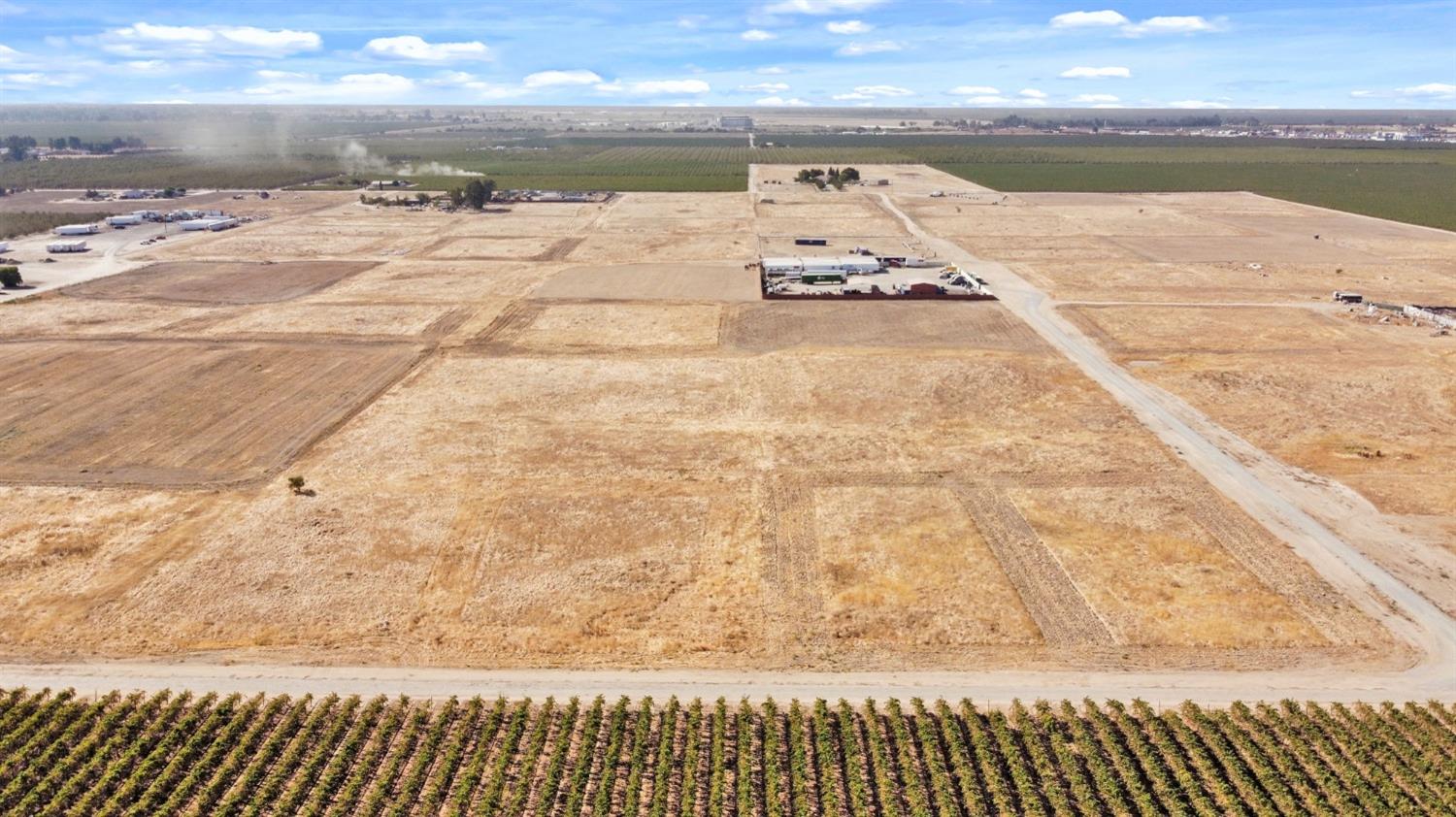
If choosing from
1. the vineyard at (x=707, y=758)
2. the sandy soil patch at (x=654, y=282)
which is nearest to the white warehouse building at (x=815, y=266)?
the sandy soil patch at (x=654, y=282)

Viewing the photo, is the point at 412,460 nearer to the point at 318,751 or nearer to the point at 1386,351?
the point at 318,751

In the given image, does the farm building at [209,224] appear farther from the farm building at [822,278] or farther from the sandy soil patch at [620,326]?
the farm building at [822,278]

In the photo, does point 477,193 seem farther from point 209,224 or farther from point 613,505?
point 613,505

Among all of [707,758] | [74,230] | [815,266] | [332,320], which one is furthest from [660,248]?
[74,230]

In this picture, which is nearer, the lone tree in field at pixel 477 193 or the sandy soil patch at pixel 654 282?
the sandy soil patch at pixel 654 282

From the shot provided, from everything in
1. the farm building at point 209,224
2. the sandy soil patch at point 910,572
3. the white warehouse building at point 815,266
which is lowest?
the sandy soil patch at point 910,572

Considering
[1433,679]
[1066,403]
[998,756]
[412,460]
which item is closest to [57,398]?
[412,460]
